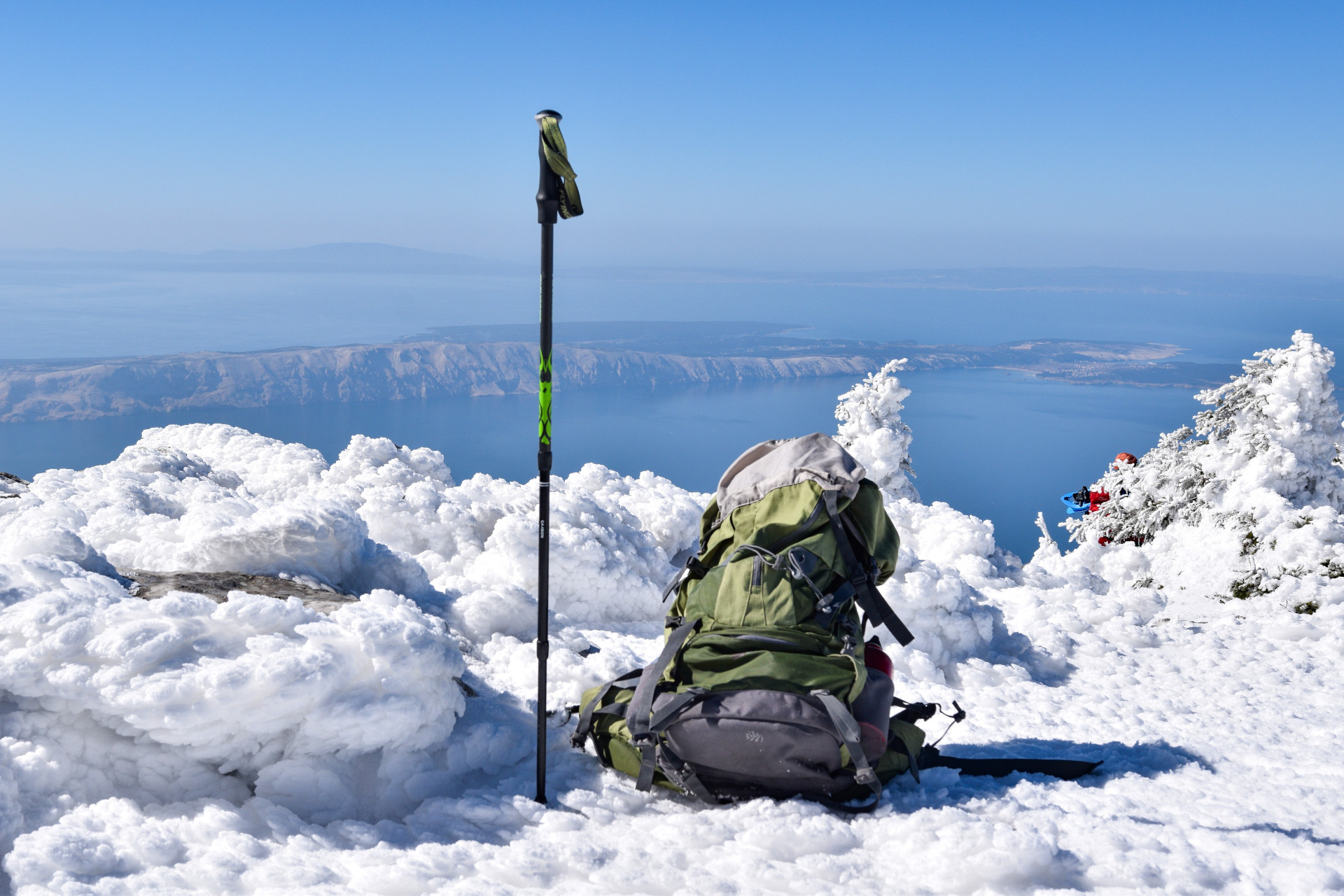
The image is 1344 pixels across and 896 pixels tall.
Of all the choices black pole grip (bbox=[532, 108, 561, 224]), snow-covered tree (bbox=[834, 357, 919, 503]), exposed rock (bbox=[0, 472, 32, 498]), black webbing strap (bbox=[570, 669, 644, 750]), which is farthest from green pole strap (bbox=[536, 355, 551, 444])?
snow-covered tree (bbox=[834, 357, 919, 503])

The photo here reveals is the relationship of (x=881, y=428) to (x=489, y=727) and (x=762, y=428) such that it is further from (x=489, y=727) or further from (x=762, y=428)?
(x=762, y=428)

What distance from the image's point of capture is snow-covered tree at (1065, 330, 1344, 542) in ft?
41.4

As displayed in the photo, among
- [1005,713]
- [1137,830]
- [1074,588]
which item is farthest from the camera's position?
[1074,588]

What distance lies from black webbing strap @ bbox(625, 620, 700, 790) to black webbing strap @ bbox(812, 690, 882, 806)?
0.77 metres

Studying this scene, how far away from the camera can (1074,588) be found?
9.48 m

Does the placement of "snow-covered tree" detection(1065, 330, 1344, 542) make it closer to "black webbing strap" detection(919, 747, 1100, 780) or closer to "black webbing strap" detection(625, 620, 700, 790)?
"black webbing strap" detection(919, 747, 1100, 780)

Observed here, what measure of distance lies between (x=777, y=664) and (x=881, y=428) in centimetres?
1491

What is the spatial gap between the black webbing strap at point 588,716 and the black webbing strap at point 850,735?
103 cm

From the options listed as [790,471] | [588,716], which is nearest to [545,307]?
[790,471]

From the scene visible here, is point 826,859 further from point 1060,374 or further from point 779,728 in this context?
point 1060,374

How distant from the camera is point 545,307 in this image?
3.52 m

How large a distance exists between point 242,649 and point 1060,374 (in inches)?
→ 2799

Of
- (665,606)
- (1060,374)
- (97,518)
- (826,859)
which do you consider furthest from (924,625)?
(1060,374)

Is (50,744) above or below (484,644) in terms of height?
above
